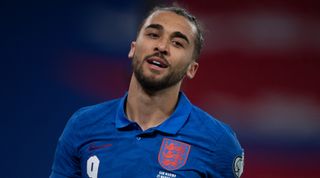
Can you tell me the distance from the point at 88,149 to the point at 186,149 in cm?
22

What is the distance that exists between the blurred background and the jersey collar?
0.62 metres

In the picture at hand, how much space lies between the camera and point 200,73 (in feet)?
5.71

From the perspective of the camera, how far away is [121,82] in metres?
1.71

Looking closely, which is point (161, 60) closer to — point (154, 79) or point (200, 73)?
point (154, 79)

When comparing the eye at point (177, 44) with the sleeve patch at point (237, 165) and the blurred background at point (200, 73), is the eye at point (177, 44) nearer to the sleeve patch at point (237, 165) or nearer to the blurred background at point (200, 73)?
the sleeve patch at point (237, 165)

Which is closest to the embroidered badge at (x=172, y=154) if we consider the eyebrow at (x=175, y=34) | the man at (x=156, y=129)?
the man at (x=156, y=129)

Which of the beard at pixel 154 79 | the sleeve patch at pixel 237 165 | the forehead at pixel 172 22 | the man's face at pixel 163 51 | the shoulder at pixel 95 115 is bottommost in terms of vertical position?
the sleeve patch at pixel 237 165

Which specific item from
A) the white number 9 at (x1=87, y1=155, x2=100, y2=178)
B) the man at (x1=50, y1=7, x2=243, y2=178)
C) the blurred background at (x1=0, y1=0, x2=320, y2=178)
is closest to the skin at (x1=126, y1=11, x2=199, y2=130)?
the man at (x1=50, y1=7, x2=243, y2=178)

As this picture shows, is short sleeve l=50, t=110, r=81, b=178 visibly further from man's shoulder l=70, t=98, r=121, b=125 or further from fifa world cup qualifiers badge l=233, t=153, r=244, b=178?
fifa world cup qualifiers badge l=233, t=153, r=244, b=178

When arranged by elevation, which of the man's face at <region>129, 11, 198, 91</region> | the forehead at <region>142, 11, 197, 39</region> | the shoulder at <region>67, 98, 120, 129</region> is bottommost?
the shoulder at <region>67, 98, 120, 129</region>

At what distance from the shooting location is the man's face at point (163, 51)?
1022 mm

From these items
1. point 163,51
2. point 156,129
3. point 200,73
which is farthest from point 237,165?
point 200,73

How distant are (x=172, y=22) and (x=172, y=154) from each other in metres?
0.30

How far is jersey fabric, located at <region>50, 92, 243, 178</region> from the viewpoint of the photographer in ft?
3.33
